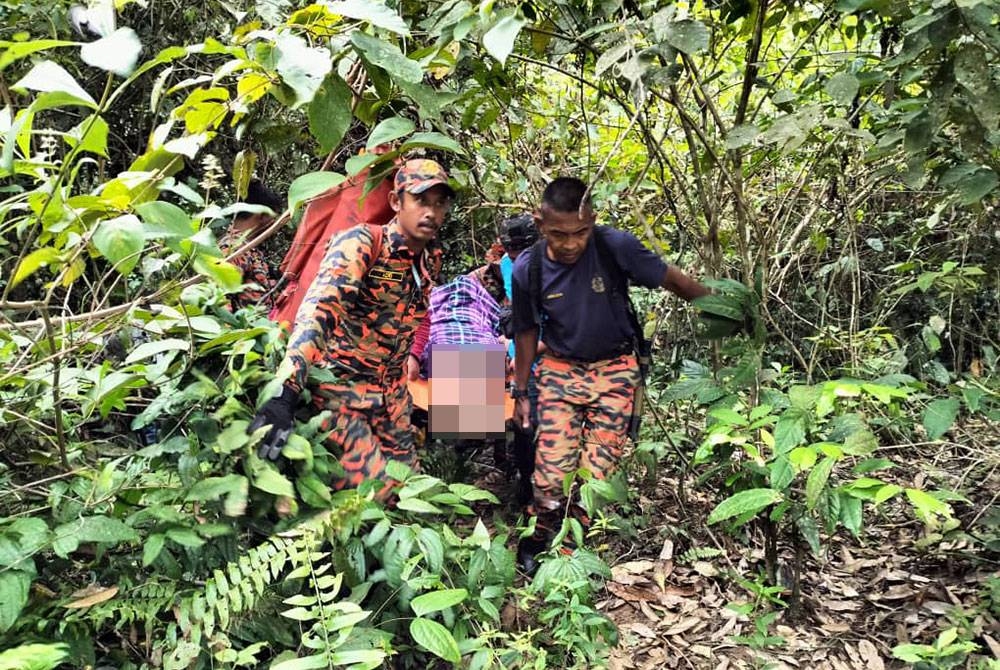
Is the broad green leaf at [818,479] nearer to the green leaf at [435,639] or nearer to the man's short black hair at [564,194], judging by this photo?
the green leaf at [435,639]

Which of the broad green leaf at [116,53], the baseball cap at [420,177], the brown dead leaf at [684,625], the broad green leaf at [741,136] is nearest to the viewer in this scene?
the broad green leaf at [116,53]

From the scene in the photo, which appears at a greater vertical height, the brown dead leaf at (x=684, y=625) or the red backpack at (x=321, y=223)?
the red backpack at (x=321, y=223)

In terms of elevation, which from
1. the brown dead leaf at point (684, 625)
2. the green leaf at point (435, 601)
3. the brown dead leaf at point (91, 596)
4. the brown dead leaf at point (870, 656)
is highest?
the brown dead leaf at point (91, 596)

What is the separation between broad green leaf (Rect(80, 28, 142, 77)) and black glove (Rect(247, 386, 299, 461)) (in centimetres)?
113

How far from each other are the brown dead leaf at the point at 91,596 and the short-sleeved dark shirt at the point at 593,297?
2171mm

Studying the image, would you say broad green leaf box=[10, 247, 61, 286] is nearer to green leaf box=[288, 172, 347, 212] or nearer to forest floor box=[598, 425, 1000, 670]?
green leaf box=[288, 172, 347, 212]

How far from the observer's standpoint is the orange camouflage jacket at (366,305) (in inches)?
98.9

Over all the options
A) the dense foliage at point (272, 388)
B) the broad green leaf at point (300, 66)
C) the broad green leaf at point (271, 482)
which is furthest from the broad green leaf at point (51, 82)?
the broad green leaf at point (271, 482)

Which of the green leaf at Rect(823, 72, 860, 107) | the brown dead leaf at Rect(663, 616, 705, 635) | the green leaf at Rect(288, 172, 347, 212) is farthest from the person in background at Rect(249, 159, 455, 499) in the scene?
the green leaf at Rect(823, 72, 860, 107)

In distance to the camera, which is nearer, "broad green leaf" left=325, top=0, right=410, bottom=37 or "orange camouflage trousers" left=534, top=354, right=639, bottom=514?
"broad green leaf" left=325, top=0, right=410, bottom=37

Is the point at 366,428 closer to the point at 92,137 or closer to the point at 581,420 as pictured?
the point at 581,420

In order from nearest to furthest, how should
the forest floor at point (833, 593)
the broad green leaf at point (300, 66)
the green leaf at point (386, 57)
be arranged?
the broad green leaf at point (300, 66)
the green leaf at point (386, 57)
the forest floor at point (833, 593)

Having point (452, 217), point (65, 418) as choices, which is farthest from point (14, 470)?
point (452, 217)

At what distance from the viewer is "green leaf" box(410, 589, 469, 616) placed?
1.70 metres
